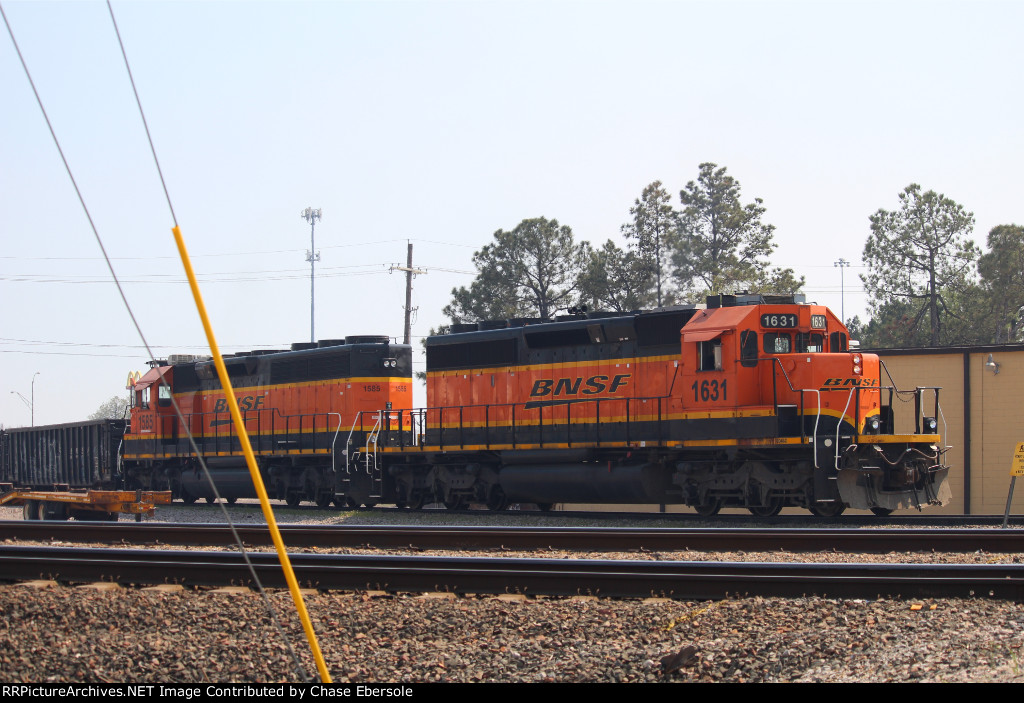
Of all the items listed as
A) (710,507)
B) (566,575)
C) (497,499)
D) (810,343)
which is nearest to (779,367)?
(810,343)

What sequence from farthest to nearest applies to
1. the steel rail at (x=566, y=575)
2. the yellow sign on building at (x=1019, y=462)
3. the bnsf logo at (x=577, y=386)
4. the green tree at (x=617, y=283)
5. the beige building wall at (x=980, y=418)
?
the green tree at (x=617, y=283), the beige building wall at (x=980, y=418), the bnsf logo at (x=577, y=386), the yellow sign on building at (x=1019, y=462), the steel rail at (x=566, y=575)

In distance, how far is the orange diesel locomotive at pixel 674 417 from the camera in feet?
50.8

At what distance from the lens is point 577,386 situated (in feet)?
61.0

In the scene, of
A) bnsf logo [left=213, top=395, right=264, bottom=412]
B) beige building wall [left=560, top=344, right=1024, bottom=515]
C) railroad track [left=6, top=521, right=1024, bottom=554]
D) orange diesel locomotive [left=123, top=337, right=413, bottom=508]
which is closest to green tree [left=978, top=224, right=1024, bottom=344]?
beige building wall [left=560, top=344, right=1024, bottom=515]

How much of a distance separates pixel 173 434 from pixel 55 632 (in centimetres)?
1914

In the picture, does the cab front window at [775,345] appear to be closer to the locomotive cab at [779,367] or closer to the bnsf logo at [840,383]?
the locomotive cab at [779,367]

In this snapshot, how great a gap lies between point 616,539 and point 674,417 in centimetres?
546

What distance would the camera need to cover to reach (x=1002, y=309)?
179ft

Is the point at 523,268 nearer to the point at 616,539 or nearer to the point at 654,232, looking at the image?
the point at 654,232

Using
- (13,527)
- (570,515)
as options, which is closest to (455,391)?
Answer: (570,515)

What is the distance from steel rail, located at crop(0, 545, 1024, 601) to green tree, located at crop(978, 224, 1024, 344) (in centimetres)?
5036

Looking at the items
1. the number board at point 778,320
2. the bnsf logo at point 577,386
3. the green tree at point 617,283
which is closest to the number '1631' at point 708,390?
the number board at point 778,320

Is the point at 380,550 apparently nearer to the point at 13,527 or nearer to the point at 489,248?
the point at 13,527

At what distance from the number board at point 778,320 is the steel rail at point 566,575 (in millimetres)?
8094
